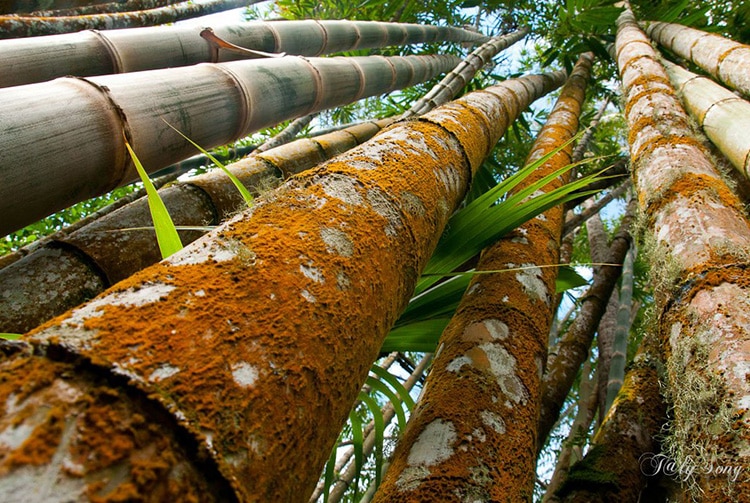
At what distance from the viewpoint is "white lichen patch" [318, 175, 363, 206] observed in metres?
0.78

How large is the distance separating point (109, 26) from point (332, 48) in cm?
167

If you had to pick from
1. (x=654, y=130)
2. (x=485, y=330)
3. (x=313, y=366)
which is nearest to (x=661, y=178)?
(x=654, y=130)

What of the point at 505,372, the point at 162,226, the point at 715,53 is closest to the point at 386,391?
the point at 505,372

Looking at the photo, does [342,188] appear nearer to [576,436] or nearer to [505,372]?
[505,372]

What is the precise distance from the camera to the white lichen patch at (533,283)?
4.39 ft

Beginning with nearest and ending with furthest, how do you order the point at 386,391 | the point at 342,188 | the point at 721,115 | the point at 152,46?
the point at 342,188 < the point at 721,115 < the point at 152,46 < the point at 386,391

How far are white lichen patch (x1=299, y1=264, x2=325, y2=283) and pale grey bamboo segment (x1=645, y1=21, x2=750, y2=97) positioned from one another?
2.26m

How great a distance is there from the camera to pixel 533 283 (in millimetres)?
1373

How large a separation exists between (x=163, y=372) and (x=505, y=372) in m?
0.81

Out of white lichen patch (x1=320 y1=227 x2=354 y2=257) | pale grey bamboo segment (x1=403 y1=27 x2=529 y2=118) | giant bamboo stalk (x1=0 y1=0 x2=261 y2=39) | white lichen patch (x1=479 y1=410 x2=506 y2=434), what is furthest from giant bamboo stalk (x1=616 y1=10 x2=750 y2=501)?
giant bamboo stalk (x1=0 y1=0 x2=261 y2=39)

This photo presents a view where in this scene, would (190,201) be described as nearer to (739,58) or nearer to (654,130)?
(654,130)

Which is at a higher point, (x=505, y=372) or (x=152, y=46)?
(x=152, y=46)

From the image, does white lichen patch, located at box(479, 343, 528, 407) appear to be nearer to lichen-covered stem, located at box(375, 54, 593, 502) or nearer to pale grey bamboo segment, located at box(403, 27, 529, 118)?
lichen-covered stem, located at box(375, 54, 593, 502)

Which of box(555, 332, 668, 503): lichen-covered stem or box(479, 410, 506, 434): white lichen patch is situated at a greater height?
box(479, 410, 506, 434): white lichen patch
